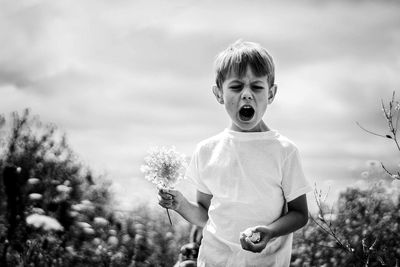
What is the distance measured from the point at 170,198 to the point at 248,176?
15.9 inches

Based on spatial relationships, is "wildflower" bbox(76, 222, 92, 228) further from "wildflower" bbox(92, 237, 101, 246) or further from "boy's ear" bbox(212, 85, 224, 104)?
"boy's ear" bbox(212, 85, 224, 104)

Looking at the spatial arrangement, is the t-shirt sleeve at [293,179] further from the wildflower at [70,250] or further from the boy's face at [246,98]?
the wildflower at [70,250]

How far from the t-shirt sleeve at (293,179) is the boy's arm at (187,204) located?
1.33 ft

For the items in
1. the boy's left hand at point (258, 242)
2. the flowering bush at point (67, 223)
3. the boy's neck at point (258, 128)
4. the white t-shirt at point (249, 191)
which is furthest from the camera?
the flowering bush at point (67, 223)

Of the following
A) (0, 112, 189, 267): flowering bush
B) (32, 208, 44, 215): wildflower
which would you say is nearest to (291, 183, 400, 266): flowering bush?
(0, 112, 189, 267): flowering bush

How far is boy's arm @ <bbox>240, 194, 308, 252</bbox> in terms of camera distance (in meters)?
2.02

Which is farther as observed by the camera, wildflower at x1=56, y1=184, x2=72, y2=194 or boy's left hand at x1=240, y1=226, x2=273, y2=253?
wildflower at x1=56, y1=184, x2=72, y2=194

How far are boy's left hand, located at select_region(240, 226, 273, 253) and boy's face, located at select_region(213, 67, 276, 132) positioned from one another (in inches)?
19.8

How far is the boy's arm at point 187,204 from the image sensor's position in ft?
8.12

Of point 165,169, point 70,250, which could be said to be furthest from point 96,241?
point 165,169

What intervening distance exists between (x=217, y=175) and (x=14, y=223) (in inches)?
115

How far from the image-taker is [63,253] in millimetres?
4699

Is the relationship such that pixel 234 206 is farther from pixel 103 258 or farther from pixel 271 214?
pixel 103 258

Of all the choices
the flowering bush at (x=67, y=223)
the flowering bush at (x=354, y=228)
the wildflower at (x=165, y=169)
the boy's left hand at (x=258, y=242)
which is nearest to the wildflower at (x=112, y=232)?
the flowering bush at (x=67, y=223)
